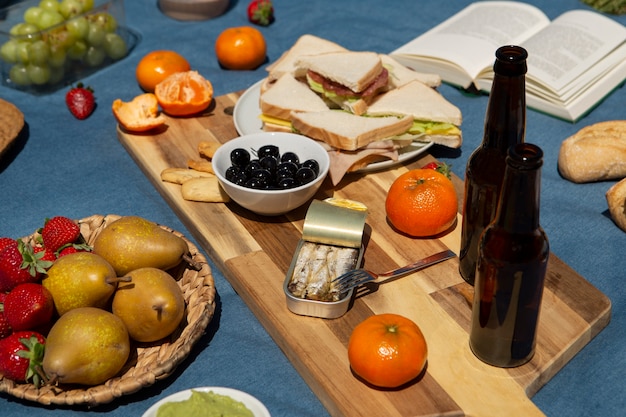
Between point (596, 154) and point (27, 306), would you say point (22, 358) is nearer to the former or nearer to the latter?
point (27, 306)

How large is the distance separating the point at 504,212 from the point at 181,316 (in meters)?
0.63

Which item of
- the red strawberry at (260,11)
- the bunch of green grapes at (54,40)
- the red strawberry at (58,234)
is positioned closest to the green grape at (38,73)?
the bunch of green grapes at (54,40)

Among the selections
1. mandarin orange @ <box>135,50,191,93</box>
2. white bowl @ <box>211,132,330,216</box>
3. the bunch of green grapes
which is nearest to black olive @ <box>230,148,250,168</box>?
white bowl @ <box>211,132,330,216</box>

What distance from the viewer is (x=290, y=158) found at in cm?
175

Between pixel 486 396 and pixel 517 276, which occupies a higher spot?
pixel 517 276

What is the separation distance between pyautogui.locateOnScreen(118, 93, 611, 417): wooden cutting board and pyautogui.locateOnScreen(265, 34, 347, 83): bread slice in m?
0.50

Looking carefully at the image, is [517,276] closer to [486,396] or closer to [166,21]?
[486,396]

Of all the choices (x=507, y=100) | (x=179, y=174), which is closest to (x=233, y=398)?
(x=507, y=100)

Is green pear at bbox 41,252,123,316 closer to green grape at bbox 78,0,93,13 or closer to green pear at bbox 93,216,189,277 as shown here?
green pear at bbox 93,216,189,277

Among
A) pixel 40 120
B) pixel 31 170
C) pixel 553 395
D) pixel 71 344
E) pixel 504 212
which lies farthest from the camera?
pixel 40 120

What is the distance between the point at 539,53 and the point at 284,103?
0.89m

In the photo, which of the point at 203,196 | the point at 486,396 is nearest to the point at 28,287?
the point at 203,196

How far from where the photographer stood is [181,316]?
1361 millimetres

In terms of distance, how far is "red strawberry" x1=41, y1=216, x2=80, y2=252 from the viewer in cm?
148
